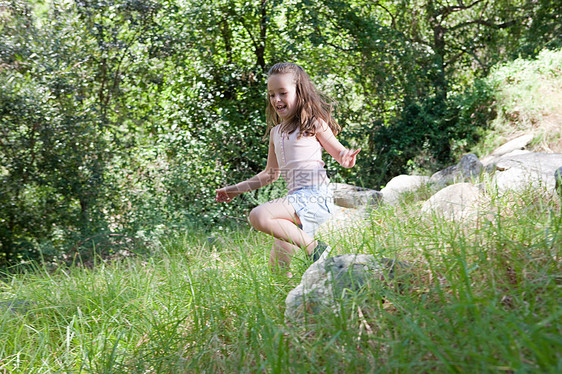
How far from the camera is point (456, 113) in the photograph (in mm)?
8531

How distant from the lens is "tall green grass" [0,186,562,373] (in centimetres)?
153

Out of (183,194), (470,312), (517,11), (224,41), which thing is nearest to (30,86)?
(183,194)

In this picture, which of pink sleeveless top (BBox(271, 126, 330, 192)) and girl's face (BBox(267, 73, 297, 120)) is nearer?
pink sleeveless top (BBox(271, 126, 330, 192))

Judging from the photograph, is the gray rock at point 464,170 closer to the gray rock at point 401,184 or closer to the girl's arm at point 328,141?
the gray rock at point 401,184

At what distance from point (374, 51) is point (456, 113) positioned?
2.04m

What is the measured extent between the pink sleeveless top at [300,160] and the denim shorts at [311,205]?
0.05m

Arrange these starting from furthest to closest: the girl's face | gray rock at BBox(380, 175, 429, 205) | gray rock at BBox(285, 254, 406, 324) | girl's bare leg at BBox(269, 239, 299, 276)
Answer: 1. gray rock at BBox(380, 175, 429, 205)
2. the girl's face
3. girl's bare leg at BBox(269, 239, 299, 276)
4. gray rock at BBox(285, 254, 406, 324)

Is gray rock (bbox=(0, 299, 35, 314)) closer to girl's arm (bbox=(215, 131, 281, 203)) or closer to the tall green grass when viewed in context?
the tall green grass

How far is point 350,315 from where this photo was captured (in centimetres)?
191

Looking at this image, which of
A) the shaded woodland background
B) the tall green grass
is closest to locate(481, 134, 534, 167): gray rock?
the shaded woodland background

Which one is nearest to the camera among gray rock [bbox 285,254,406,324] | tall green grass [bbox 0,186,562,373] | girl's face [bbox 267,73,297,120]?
tall green grass [bbox 0,186,562,373]

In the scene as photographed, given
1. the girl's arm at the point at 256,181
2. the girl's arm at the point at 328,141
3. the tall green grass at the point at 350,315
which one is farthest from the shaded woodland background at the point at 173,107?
the girl's arm at the point at 328,141

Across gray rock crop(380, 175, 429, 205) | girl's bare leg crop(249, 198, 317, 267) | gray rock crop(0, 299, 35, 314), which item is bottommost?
gray rock crop(0, 299, 35, 314)

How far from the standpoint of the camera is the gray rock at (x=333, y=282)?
2014 millimetres
